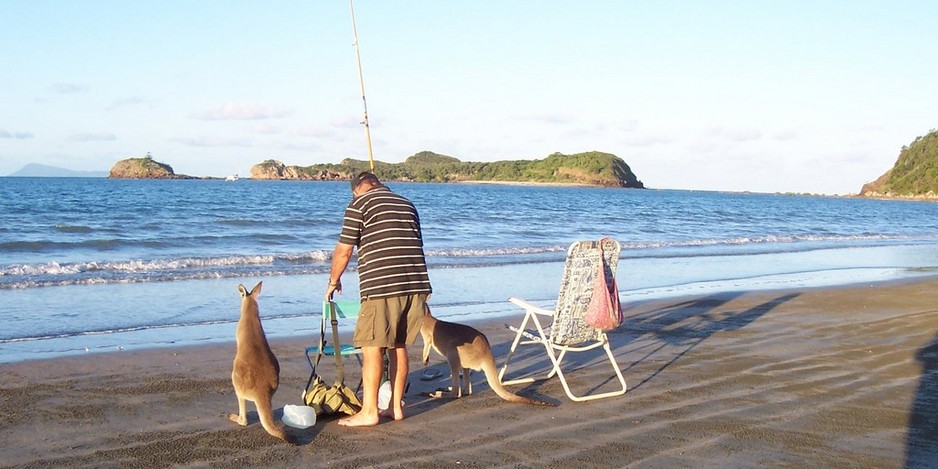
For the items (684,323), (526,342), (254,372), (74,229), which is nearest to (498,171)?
(74,229)

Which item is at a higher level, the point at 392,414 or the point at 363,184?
the point at 363,184

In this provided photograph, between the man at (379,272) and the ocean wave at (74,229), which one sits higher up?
the man at (379,272)

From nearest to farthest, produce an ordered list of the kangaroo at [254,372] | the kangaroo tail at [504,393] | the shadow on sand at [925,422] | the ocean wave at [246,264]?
the shadow on sand at [925,422], the kangaroo at [254,372], the kangaroo tail at [504,393], the ocean wave at [246,264]

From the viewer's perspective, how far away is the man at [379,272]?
17.7ft

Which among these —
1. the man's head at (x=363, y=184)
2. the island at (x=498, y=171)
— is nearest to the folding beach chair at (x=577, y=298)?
the man's head at (x=363, y=184)

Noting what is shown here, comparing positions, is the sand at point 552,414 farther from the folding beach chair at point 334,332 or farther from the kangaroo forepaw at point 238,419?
the folding beach chair at point 334,332

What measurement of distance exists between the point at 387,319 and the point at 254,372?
952 millimetres

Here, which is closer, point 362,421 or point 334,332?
point 362,421

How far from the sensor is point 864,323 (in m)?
10.4

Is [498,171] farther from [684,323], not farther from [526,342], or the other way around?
[526,342]

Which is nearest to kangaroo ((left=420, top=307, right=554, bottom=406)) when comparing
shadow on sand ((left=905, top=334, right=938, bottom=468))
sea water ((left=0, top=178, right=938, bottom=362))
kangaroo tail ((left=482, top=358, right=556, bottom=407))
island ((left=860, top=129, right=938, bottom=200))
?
kangaroo tail ((left=482, top=358, right=556, bottom=407))

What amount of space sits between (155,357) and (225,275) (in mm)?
6737

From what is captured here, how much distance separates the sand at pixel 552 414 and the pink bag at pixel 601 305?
0.63 metres

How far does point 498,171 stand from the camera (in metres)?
146
